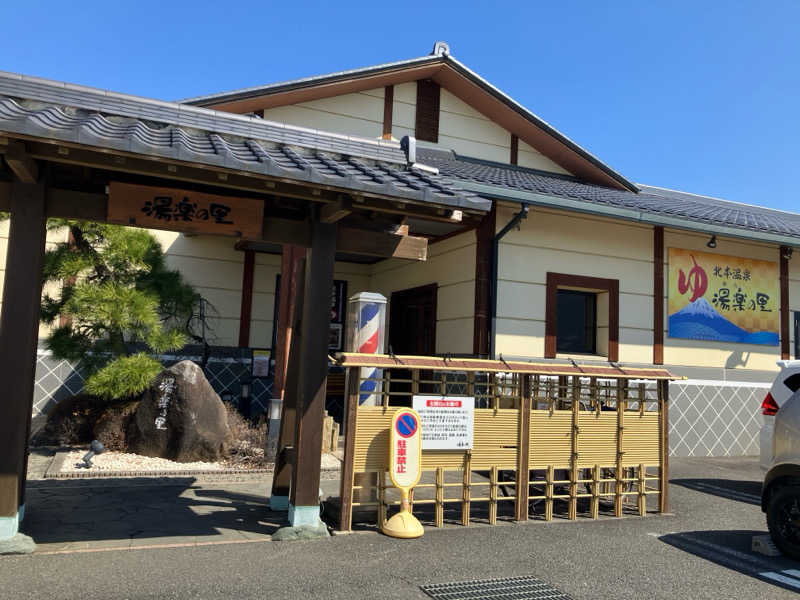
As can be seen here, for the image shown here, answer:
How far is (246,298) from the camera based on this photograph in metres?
13.2

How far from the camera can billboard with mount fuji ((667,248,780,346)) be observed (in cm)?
1185

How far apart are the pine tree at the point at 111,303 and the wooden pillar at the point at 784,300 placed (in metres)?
11.3

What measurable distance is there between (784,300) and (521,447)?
906cm

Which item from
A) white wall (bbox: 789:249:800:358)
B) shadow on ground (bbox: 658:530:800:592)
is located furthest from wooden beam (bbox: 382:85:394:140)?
shadow on ground (bbox: 658:530:800:592)

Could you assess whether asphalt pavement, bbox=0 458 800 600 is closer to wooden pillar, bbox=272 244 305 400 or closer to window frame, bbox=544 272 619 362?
wooden pillar, bbox=272 244 305 400

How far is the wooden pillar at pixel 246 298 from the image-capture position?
13023 mm

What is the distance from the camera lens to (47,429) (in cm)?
938

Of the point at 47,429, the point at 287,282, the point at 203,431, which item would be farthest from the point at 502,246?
the point at 47,429

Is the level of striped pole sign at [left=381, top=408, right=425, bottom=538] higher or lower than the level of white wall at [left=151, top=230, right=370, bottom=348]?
lower

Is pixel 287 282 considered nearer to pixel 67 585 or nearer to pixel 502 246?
pixel 502 246

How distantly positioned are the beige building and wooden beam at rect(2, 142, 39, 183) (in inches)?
225

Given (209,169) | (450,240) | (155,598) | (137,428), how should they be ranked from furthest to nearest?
(450,240)
(137,428)
(209,169)
(155,598)

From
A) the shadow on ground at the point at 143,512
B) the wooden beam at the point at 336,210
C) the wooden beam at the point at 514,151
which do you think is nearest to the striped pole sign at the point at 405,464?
the shadow on ground at the point at 143,512

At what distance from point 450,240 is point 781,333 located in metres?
7.08
